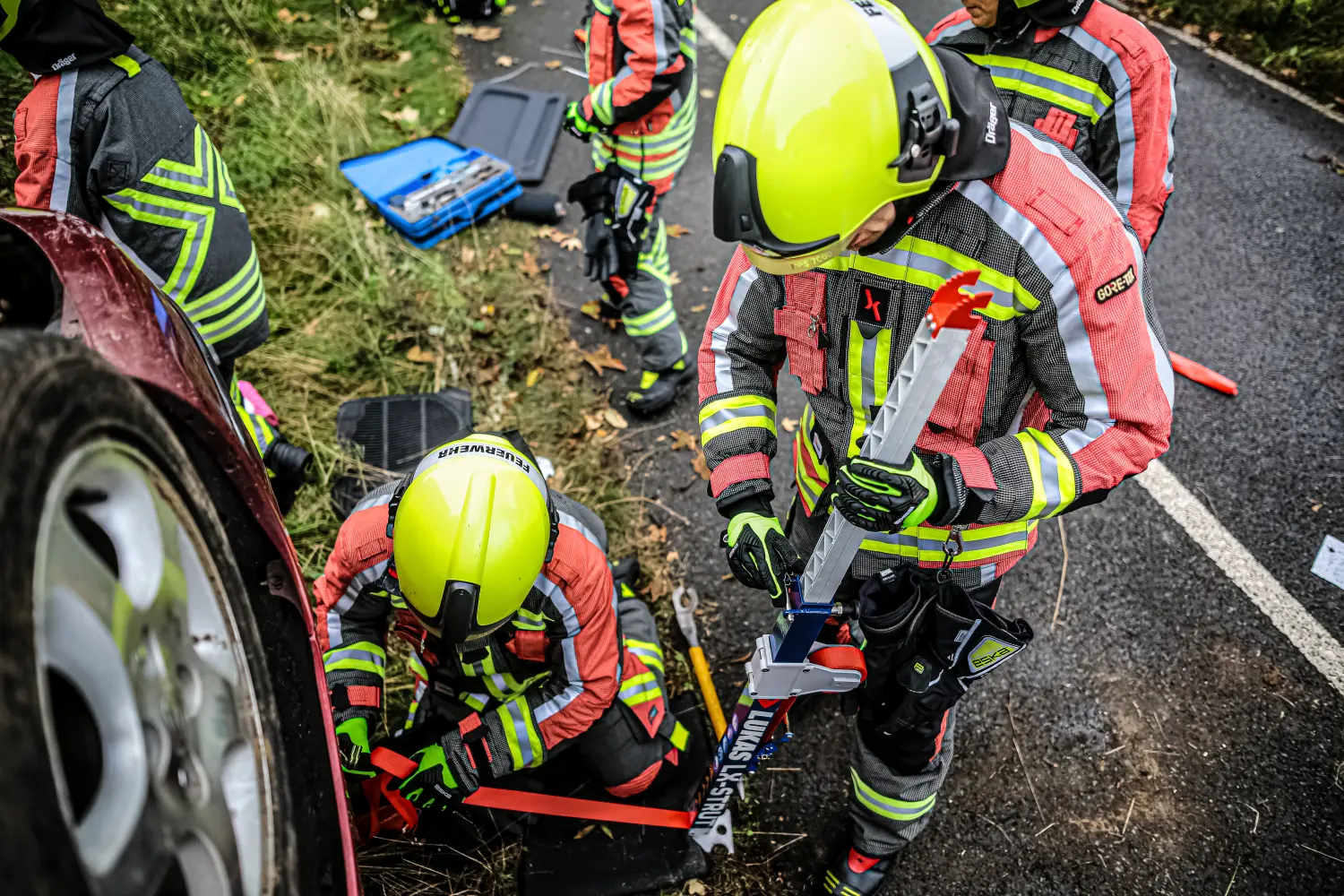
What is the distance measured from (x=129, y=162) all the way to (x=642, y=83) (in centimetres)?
206

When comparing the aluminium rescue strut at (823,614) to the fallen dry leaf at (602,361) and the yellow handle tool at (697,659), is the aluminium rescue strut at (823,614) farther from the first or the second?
the fallen dry leaf at (602,361)

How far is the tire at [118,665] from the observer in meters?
0.87

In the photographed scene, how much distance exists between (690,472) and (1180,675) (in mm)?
2316

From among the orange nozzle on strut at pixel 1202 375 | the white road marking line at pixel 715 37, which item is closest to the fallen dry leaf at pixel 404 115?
the white road marking line at pixel 715 37

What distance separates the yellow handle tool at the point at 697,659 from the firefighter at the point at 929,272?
109 centimetres

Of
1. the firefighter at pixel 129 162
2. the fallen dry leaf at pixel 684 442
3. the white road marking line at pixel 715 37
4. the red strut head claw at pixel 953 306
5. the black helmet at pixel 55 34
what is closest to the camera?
the red strut head claw at pixel 953 306

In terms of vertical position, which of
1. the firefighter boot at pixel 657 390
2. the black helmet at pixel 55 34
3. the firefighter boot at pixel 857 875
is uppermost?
the black helmet at pixel 55 34

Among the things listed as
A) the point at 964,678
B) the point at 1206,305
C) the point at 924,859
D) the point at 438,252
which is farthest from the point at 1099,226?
the point at 438,252

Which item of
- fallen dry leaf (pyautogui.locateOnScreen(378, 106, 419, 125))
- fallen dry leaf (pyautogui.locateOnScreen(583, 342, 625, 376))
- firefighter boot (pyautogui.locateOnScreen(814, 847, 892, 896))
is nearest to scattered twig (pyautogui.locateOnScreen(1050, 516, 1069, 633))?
firefighter boot (pyautogui.locateOnScreen(814, 847, 892, 896))

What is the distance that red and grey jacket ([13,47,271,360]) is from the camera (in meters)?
2.77

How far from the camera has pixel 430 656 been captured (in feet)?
8.83

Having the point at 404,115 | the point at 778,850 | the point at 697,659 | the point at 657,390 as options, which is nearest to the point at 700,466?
the point at 657,390

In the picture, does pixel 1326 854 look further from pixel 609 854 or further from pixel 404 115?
pixel 404 115

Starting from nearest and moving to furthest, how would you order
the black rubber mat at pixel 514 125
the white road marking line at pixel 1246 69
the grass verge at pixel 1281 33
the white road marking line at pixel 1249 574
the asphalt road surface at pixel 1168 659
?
1. the asphalt road surface at pixel 1168 659
2. the white road marking line at pixel 1249 574
3. the black rubber mat at pixel 514 125
4. the white road marking line at pixel 1246 69
5. the grass verge at pixel 1281 33
